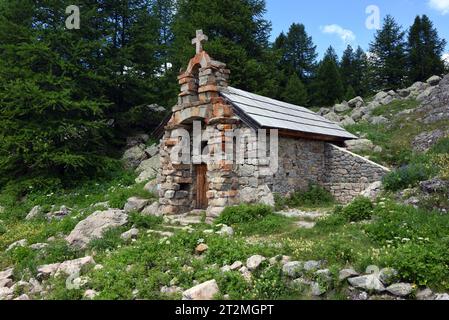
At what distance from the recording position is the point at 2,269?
9.62m

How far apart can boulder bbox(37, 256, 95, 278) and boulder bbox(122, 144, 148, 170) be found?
1254 cm

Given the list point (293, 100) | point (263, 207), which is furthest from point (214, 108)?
point (293, 100)

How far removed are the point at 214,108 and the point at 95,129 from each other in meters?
8.86

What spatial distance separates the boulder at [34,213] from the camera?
14.9 metres

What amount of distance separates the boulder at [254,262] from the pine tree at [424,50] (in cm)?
3834

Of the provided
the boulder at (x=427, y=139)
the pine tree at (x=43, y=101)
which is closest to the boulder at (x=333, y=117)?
the boulder at (x=427, y=139)

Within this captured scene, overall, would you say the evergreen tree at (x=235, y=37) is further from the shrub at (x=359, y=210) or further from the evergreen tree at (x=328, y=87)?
the evergreen tree at (x=328, y=87)

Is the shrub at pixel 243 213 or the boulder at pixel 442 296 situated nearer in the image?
the boulder at pixel 442 296

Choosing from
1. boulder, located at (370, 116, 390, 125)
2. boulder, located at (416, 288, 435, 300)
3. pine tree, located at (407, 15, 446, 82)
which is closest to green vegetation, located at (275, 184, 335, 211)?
boulder, located at (416, 288, 435, 300)

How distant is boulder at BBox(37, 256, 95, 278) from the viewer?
324 inches

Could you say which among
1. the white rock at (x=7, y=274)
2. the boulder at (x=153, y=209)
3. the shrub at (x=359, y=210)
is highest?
the shrub at (x=359, y=210)

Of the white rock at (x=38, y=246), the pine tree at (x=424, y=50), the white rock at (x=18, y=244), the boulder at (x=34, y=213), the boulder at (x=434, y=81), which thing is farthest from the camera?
the pine tree at (x=424, y=50)

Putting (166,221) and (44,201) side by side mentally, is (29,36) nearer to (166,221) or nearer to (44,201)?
(44,201)

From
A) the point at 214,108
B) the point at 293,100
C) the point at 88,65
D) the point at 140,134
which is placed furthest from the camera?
the point at 293,100
